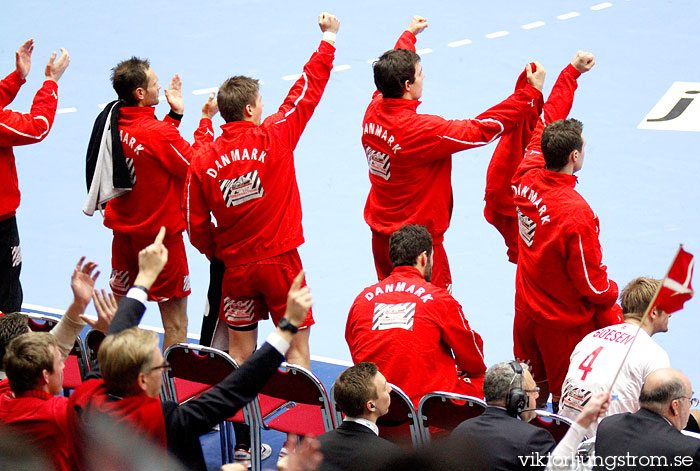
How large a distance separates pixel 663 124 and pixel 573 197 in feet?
18.6

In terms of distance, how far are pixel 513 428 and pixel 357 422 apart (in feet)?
2.41

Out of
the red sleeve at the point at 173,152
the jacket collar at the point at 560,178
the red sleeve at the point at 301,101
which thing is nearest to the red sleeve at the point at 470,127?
the jacket collar at the point at 560,178

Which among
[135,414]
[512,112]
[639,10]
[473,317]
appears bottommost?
[473,317]

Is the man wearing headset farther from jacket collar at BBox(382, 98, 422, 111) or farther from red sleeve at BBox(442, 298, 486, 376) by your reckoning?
jacket collar at BBox(382, 98, 422, 111)

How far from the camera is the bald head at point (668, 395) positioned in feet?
14.4

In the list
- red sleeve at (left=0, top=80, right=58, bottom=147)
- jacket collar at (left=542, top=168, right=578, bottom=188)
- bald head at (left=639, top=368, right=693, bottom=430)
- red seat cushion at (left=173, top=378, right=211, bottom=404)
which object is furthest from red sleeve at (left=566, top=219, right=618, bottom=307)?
red sleeve at (left=0, top=80, right=58, bottom=147)

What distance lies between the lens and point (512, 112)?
612 centimetres

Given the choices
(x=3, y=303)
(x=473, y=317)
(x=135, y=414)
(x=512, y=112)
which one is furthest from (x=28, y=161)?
(x=135, y=414)

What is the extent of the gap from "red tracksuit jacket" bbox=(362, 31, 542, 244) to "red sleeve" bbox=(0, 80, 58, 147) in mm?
2457

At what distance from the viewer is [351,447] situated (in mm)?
4172

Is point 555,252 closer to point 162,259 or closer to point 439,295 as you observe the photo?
point 439,295

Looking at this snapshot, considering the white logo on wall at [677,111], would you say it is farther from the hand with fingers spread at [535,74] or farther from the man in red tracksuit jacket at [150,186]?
the man in red tracksuit jacket at [150,186]

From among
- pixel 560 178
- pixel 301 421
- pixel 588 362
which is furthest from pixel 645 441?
pixel 301 421

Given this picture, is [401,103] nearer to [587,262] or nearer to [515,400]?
[587,262]
